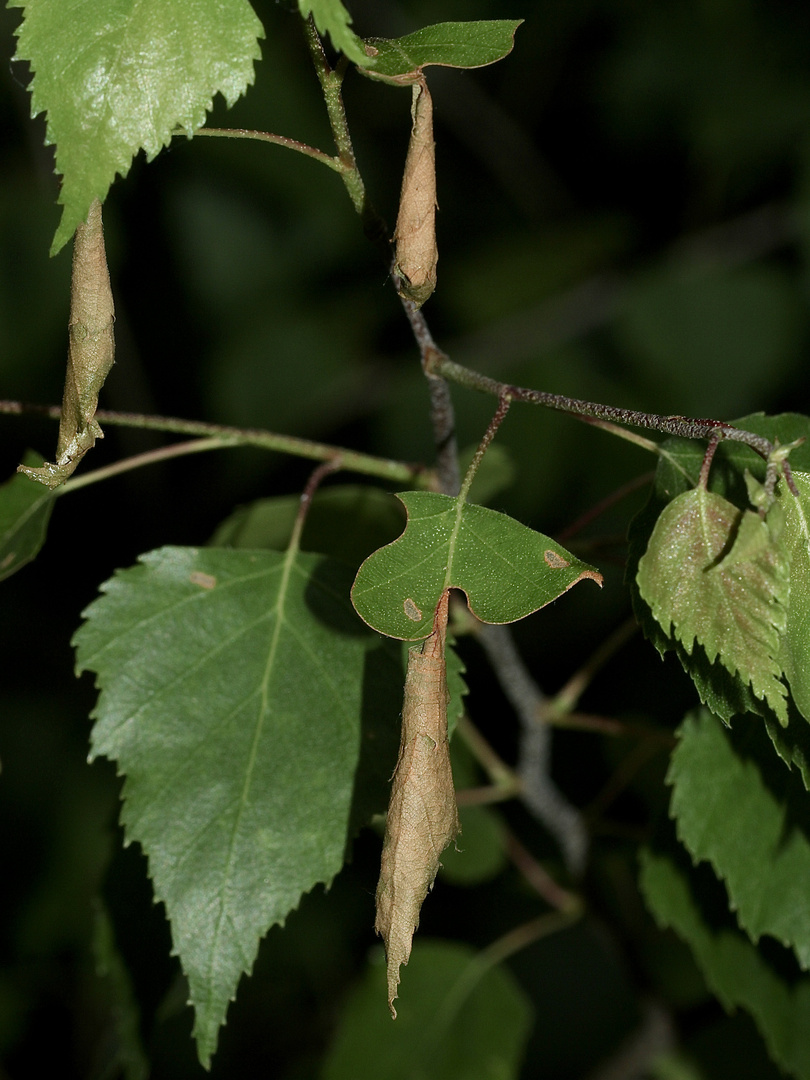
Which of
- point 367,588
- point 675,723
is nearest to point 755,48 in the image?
point 675,723

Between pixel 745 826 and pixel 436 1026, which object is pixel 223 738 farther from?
A: pixel 436 1026

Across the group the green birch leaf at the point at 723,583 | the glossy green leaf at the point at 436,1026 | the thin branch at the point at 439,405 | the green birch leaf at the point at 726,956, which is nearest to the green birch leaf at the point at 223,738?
the thin branch at the point at 439,405

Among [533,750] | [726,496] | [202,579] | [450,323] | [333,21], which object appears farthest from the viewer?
[450,323]

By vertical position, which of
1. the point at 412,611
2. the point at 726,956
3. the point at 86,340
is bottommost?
the point at 726,956

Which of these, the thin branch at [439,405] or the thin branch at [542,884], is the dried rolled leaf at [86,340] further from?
the thin branch at [542,884]

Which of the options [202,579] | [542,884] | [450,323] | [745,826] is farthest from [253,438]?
[450,323]

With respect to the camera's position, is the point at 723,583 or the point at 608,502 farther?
the point at 608,502

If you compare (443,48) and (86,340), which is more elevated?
(443,48)

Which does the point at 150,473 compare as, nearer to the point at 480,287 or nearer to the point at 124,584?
the point at 480,287
